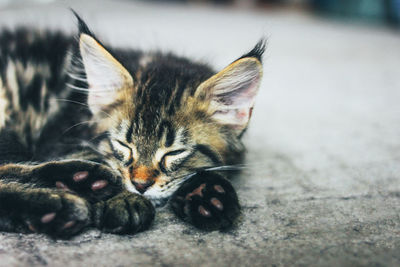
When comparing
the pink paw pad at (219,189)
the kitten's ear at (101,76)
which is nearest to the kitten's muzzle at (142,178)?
the pink paw pad at (219,189)

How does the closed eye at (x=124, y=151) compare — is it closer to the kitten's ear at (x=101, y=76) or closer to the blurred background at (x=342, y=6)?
the kitten's ear at (x=101, y=76)

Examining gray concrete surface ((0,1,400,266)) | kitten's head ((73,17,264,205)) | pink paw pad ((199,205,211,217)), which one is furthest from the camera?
kitten's head ((73,17,264,205))

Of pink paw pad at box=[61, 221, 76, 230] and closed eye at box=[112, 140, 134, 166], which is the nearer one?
pink paw pad at box=[61, 221, 76, 230]

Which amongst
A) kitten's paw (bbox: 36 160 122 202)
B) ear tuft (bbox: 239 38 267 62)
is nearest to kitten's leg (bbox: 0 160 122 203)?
kitten's paw (bbox: 36 160 122 202)

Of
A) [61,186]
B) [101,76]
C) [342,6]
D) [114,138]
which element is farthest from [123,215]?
[342,6]

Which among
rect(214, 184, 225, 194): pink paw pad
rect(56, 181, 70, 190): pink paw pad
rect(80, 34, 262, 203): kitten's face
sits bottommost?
rect(56, 181, 70, 190): pink paw pad

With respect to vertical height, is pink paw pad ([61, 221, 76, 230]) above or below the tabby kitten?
below

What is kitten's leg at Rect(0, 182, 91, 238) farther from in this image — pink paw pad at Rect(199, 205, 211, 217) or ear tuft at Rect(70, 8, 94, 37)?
ear tuft at Rect(70, 8, 94, 37)
